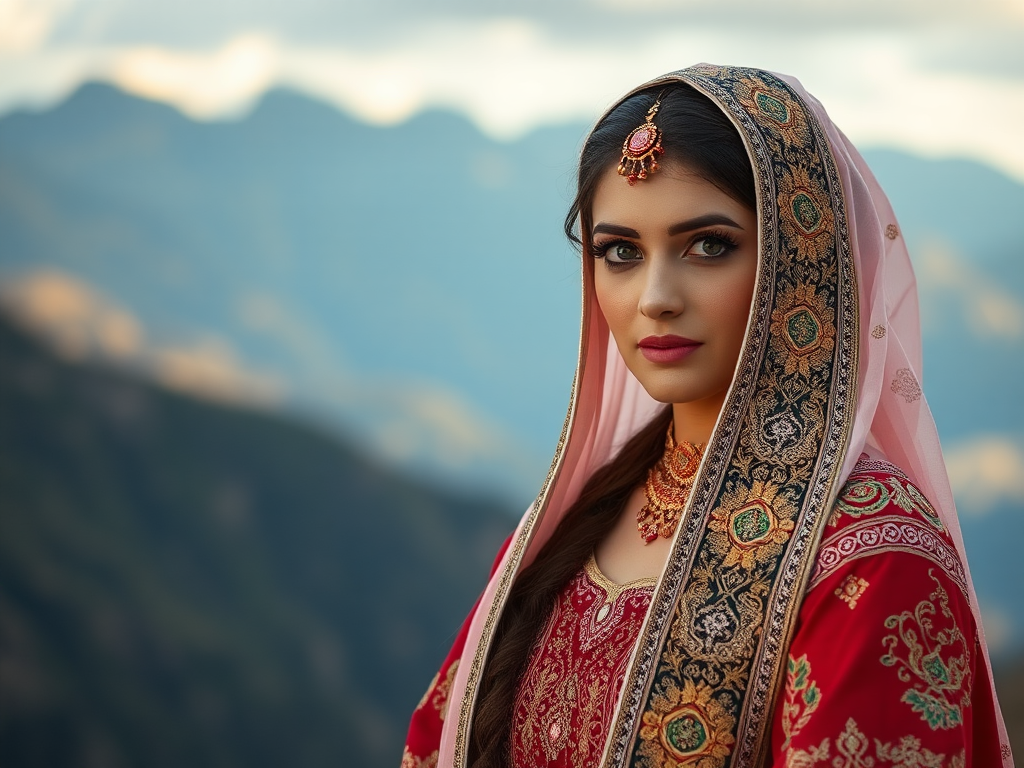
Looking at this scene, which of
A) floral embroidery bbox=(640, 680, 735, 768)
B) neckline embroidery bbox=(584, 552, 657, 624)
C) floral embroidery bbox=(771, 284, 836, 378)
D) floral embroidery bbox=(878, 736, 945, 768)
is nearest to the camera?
floral embroidery bbox=(878, 736, 945, 768)

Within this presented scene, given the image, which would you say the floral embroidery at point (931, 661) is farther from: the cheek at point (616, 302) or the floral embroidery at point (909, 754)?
the cheek at point (616, 302)

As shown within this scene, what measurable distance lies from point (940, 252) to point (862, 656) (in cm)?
435

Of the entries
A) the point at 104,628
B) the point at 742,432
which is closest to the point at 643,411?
the point at 742,432

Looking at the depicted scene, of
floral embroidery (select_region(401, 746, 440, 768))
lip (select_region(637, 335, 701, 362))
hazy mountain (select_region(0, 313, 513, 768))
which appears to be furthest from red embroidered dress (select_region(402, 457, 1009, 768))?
hazy mountain (select_region(0, 313, 513, 768))

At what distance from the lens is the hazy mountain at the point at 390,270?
4.83 m

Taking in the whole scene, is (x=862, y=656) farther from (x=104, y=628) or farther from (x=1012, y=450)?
(x=1012, y=450)

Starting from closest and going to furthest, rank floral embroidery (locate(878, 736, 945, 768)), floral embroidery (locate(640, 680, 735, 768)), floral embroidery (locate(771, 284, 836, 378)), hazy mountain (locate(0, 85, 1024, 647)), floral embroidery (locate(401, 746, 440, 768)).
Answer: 1. floral embroidery (locate(878, 736, 945, 768))
2. floral embroidery (locate(640, 680, 735, 768))
3. floral embroidery (locate(771, 284, 836, 378))
4. floral embroidery (locate(401, 746, 440, 768))
5. hazy mountain (locate(0, 85, 1024, 647))

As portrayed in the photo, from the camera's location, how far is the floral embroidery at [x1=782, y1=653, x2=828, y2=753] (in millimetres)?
1047

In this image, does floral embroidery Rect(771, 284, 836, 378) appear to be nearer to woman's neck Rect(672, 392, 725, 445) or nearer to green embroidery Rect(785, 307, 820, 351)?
green embroidery Rect(785, 307, 820, 351)

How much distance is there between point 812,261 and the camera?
1229 mm

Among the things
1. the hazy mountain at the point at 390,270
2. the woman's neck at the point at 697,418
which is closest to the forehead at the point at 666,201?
the woman's neck at the point at 697,418

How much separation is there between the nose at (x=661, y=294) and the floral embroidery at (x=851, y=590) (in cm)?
35

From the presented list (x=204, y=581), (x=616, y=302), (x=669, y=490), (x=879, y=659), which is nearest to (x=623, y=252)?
(x=616, y=302)

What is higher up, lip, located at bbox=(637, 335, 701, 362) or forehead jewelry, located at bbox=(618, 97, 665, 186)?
forehead jewelry, located at bbox=(618, 97, 665, 186)
